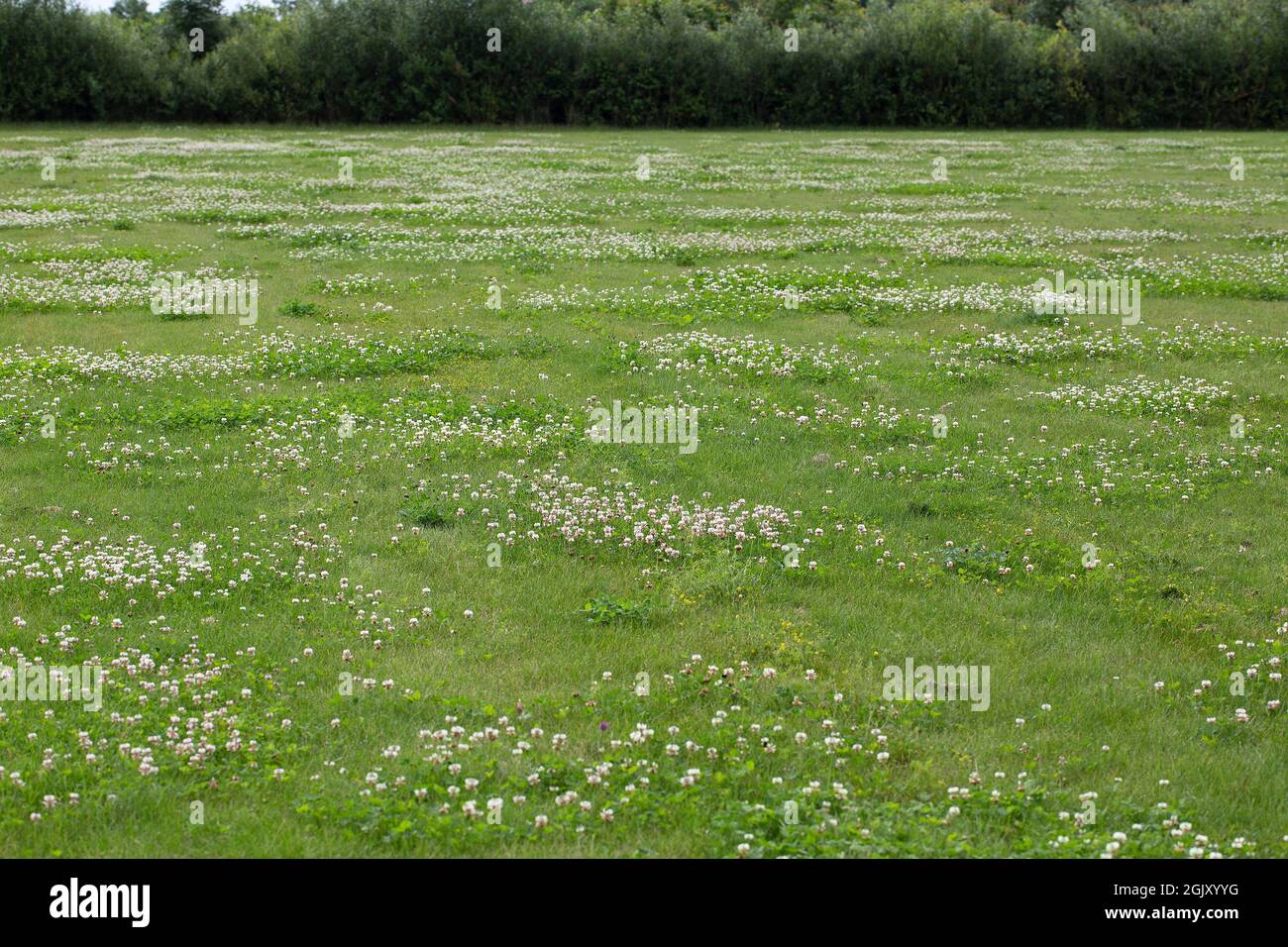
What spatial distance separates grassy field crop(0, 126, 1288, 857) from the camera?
23.1 feet

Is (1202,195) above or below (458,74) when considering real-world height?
below

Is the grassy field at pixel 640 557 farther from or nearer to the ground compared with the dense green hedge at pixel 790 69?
nearer to the ground

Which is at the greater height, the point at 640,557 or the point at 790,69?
the point at 790,69

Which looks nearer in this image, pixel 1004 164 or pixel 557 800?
pixel 557 800

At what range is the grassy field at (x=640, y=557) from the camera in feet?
23.1

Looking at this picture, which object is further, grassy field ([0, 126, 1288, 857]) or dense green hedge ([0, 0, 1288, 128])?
dense green hedge ([0, 0, 1288, 128])

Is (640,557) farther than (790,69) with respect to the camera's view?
No

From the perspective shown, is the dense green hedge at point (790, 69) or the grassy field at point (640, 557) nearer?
the grassy field at point (640, 557)

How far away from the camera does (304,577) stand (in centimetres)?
1014

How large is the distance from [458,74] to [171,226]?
40.0 metres

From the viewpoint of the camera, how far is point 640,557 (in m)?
10.8
